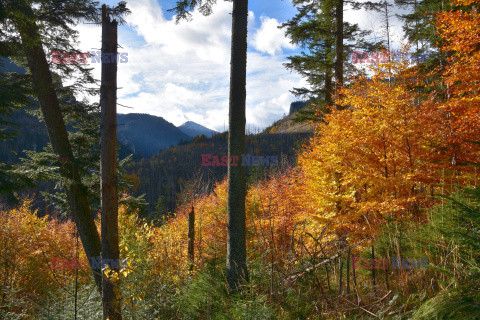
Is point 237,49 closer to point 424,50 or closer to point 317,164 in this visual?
point 317,164

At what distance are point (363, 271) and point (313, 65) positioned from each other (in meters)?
8.75

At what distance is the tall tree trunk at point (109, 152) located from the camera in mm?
4473

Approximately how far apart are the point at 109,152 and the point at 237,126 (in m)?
2.52

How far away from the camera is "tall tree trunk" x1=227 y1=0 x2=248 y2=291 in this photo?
5.07m

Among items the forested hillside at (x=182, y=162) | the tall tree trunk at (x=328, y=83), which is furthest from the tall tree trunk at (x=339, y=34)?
the forested hillside at (x=182, y=162)

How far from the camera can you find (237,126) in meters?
5.18

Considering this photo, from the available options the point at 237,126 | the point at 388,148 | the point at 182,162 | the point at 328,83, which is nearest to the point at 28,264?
the point at 237,126

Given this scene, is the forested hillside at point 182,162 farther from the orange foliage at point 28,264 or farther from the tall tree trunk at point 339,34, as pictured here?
the tall tree trunk at point 339,34

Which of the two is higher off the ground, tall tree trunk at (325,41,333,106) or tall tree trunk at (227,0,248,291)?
tall tree trunk at (325,41,333,106)

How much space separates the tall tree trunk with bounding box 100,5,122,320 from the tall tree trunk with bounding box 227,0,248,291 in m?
2.20

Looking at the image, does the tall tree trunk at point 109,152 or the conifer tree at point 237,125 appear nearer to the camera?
the tall tree trunk at point 109,152

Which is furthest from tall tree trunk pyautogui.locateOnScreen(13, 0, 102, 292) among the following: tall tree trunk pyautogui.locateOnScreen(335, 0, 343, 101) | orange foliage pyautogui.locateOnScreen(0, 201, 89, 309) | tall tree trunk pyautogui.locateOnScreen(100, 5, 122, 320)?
tall tree trunk pyautogui.locateOnScreen(335, 0, 343, 101)

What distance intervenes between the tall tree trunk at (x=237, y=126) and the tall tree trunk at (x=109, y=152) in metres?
2.20

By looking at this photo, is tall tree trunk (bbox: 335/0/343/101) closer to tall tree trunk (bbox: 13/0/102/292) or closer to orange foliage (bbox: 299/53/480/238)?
orange foliage (bbox: 299/53/480/238)
